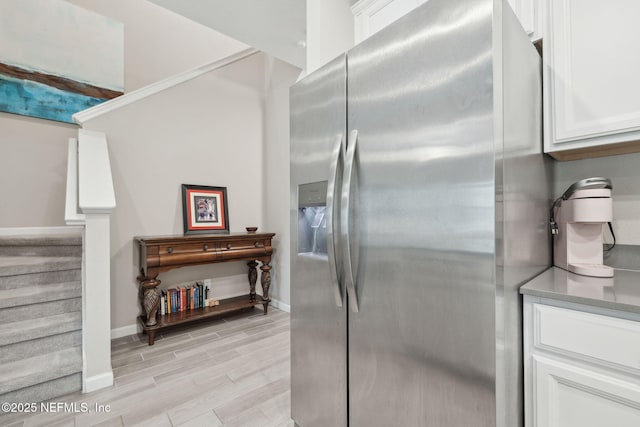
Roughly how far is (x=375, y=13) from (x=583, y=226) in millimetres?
1617

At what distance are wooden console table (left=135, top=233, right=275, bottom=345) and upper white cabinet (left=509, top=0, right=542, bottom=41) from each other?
8.92ft

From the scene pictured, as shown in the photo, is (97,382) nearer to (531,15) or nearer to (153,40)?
(531,15)

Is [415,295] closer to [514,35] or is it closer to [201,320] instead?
[514,35]

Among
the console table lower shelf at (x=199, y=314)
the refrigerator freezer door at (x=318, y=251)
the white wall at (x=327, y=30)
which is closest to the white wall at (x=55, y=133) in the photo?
the console table lower shelf at (x=199, y=314)

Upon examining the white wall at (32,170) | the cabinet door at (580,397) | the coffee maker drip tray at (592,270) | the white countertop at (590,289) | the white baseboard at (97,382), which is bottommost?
the white baseboard at (97,382)

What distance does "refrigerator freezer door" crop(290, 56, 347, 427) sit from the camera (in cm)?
122

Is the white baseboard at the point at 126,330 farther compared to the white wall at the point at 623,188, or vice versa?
the white baseboard at the point at 126,330

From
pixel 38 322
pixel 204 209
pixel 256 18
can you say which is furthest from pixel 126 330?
pixel 256 18

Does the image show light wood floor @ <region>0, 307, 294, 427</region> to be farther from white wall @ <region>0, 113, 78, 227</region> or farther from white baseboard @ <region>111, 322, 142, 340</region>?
white wall @ <region>0, 113, 78, 227</region>

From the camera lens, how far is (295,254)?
58.4 inches

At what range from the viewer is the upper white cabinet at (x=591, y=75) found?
1067 millimetres

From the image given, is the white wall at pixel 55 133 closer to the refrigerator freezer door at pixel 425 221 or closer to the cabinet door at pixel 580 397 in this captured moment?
the refrigerator freezer door at pixel 425 221

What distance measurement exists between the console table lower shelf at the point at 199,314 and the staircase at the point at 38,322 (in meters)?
0.62

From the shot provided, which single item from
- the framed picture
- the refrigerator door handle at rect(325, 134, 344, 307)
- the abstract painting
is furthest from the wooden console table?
the refrigerator door handle at rect(325, 134, 344, 307)
